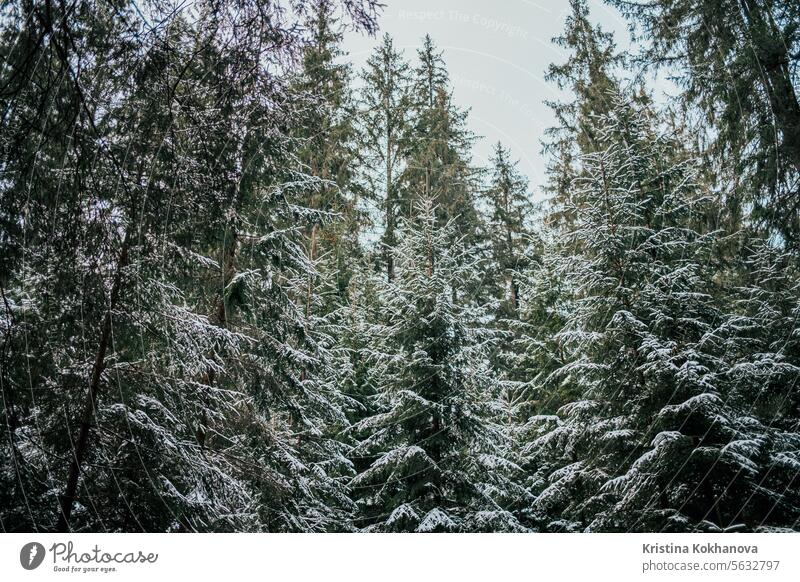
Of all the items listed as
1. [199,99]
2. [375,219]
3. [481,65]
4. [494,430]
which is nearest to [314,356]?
[375,219]

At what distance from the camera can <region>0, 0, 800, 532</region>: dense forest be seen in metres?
2.43

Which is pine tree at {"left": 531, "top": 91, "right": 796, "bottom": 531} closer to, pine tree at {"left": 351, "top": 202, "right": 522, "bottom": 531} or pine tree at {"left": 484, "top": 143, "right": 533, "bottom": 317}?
pine tree at {"left": 351, "top": 202, "right": 522, "bottom": 531}

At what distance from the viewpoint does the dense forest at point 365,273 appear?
2.43m

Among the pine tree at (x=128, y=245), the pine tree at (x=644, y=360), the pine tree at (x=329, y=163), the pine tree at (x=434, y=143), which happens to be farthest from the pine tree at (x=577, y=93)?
the pine tree at (x=128, y=245)

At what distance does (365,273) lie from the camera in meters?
6.56

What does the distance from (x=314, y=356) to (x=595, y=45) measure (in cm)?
466

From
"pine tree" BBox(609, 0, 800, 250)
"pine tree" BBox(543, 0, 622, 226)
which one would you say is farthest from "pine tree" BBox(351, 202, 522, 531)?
"pine tree" BBox(609, 0, 800, 250)

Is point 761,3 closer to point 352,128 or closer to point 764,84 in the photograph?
point 764,84

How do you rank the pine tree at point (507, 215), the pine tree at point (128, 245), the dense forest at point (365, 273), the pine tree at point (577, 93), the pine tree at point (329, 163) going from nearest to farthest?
the pine tree at point (128, 245), the dense forest at point (365, 273), the pine tree at point (329, 163), the pine tree at point (577, 93), the pine tree at point (507, 215)

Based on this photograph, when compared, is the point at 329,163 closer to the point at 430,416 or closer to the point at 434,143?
the point at 434,143
